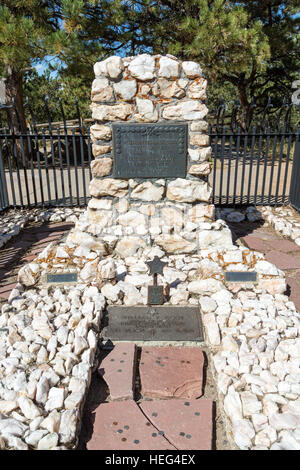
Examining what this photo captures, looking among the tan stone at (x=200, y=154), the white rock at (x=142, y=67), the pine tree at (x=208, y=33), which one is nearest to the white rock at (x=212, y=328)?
the tan stone at (x=200, y=154)

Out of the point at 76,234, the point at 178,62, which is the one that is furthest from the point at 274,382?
the point at 178,62

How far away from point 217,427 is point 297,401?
492 millimetres

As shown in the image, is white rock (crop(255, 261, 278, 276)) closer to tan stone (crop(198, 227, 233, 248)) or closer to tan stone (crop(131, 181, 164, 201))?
tan stone (crop(198, 227, 233, 248))

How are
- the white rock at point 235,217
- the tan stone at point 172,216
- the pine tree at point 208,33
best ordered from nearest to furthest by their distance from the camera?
the tan stone at point 172,216
the white rock at point 235,217
the pine tree at point 208,33

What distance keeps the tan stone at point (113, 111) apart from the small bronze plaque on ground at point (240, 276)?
193 centimetres

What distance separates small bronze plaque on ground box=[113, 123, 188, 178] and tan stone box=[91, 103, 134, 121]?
3.9 inches

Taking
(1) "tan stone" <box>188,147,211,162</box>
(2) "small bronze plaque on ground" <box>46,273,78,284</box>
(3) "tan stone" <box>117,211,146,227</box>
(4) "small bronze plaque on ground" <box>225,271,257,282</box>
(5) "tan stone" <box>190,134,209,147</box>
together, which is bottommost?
(2) "small bronze plaque on ground" <box>46,273,78,284</box>

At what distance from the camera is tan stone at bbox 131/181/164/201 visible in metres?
3.99

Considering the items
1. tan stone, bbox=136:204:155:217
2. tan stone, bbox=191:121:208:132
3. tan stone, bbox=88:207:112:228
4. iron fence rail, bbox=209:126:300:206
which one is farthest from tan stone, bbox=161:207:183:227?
iron fence rail, bbox=209:126:300:206

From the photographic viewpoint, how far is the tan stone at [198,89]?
12.2 feet

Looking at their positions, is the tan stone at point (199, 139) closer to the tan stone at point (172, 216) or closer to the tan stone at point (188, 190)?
the tan stone at point (188, 190)

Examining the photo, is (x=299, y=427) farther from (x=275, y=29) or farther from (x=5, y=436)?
(x=275, y=29)

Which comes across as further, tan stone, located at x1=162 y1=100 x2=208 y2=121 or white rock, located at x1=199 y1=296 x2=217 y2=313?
tan stone, located at x1=162 y1=100 x2=208 y2=121

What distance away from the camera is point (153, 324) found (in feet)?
9.85
